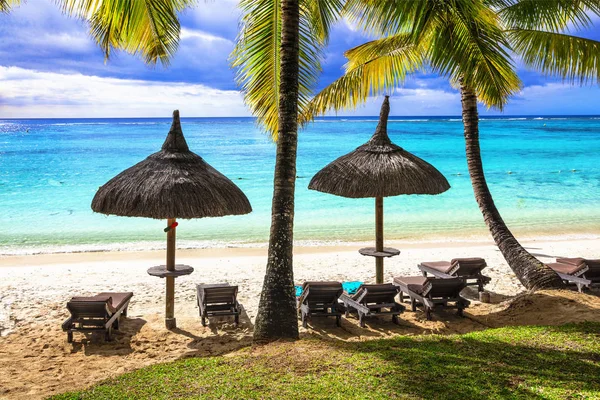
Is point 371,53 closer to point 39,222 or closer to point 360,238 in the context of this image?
point 360,238

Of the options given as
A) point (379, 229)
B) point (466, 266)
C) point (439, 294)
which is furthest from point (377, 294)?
point (466, 266)

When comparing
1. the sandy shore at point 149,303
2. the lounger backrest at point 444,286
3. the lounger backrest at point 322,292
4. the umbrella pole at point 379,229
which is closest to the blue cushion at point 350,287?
the umbrella pole at point 379,229

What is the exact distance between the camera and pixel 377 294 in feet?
23.7

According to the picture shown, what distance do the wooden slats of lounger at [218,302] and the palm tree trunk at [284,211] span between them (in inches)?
57.6

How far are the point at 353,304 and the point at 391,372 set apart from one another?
2762mm

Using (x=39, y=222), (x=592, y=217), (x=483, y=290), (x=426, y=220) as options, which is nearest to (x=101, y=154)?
(x=39, y=222)

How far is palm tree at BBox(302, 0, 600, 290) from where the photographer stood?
6.42 meters

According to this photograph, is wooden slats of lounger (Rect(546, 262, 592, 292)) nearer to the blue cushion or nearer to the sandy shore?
the sandy shore

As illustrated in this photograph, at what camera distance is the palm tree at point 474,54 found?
21.1ft

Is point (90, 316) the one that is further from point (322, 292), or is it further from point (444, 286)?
point (444, 286)

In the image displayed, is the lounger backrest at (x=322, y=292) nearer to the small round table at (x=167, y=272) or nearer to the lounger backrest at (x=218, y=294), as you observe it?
the lounger backrest at (x=218, y=294)

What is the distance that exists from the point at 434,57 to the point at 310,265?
6032mm

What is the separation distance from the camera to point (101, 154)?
164ft

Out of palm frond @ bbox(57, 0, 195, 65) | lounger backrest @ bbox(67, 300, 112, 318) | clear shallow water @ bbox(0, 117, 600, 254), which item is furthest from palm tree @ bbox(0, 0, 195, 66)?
clear shallow water @ bbox(0, 117, 600, 254)
